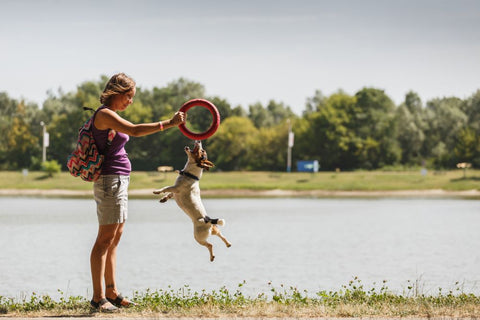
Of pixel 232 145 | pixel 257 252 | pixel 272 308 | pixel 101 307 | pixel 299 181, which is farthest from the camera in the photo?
pixel 232 145

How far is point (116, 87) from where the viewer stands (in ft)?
23.1

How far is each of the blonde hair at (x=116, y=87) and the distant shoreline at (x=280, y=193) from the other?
2177 inches

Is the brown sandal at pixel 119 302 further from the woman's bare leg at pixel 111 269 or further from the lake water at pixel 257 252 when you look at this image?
the lake water at pixel 257 252

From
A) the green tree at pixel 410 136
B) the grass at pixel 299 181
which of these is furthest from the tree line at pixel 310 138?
the grass at pixel 299 181

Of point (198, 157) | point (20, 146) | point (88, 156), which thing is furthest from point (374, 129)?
point (88, 156)

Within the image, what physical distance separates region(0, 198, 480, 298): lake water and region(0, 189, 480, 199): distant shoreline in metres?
23.8

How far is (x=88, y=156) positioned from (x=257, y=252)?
15.8m

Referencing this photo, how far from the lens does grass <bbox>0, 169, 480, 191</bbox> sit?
216 ft

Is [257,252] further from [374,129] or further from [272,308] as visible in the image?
[374,129]

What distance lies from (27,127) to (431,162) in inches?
2108

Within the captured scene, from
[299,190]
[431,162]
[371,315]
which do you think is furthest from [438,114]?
Result: [371,315]

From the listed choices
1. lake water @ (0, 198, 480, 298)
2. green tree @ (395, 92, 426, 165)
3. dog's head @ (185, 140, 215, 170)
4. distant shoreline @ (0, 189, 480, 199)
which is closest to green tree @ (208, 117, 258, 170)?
green tree @ (395, 92, 426, 165)

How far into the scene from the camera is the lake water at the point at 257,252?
51.5ft

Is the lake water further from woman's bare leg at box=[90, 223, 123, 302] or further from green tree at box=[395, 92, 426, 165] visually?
green tree at box=[395, 92, 426, 165]
